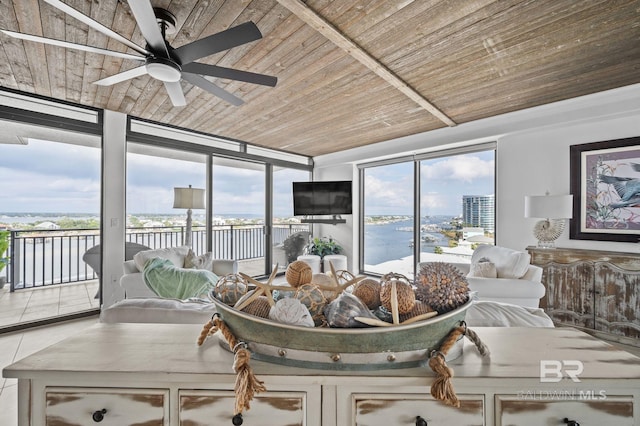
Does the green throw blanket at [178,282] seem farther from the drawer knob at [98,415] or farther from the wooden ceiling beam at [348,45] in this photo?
the wooden ceiling beam at [348,45]

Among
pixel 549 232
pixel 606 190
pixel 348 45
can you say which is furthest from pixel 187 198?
pixel 606 190

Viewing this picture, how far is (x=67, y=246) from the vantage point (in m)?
4.78

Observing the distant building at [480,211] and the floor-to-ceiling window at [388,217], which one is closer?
the distant building at [480,211]

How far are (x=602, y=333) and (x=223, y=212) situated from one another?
4977 millimetres

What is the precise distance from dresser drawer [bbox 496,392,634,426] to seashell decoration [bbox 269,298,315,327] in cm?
47

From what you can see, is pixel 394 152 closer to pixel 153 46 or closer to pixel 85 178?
pixel 153 46

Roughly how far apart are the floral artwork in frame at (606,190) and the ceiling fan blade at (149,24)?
4187 millimetres

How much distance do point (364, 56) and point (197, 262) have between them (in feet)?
9.41

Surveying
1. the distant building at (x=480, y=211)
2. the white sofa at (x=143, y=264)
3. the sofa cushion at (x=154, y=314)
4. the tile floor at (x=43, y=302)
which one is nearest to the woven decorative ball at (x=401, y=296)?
the sofa cushion at (x=154, y=314)

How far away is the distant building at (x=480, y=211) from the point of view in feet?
13.8

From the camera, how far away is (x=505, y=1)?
1780 millimetres

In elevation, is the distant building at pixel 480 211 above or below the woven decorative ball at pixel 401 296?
above

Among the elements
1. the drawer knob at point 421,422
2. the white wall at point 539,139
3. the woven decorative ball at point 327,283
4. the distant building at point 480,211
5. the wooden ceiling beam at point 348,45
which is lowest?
the drawer knob at point 421,422

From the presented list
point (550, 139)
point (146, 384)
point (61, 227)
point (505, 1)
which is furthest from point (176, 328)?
point (550, 139)
